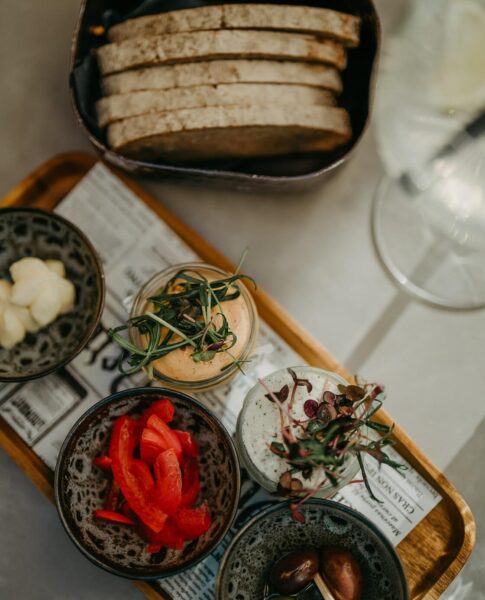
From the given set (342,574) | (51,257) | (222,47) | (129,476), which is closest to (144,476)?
(129,476)

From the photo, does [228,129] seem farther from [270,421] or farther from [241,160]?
[270,421]

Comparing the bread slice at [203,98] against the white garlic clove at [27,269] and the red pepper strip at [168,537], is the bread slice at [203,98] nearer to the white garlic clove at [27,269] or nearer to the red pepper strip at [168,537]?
the white garlic clove at [27,269]

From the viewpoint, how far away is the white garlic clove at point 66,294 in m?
1.03

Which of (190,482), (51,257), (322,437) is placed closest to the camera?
(322,437)

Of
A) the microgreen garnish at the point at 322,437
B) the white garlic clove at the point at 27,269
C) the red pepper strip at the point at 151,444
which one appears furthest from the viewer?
the white garlic clove at the point at 27,269

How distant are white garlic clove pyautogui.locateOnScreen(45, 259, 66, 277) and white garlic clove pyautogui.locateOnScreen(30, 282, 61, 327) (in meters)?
0.05

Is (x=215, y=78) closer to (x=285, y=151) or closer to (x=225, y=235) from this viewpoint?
(x=285, y=151)

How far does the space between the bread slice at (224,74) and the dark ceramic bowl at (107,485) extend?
1.75ft

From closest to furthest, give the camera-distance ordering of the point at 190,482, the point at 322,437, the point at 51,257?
the point at 322,437, the point at 190,482, the point at 51,257

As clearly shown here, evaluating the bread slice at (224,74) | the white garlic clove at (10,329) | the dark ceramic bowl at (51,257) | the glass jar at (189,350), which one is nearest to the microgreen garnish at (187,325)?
the glass jar at (189,350)

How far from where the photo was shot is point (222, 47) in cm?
99

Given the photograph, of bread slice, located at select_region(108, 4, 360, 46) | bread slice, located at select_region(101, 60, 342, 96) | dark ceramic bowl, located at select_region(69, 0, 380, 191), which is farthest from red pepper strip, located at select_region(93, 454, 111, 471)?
bread slice, located at select_region(108, 4, 360, 46)

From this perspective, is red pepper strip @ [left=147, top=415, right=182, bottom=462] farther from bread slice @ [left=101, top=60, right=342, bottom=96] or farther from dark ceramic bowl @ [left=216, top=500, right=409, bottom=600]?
bread slice @ [left=101, top=60, right=342, bottom=96]

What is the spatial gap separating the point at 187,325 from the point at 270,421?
20cm
